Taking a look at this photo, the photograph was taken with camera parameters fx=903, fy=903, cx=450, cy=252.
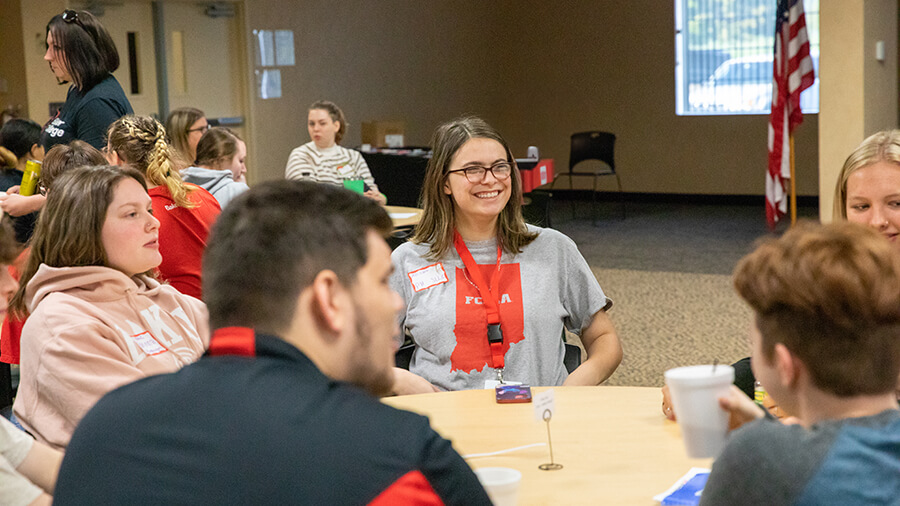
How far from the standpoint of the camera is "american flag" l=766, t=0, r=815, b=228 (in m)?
7.07

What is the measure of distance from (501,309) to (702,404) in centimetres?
145

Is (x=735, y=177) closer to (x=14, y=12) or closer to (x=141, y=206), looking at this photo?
(x=14, y=12)

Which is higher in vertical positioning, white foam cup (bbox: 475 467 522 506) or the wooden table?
white foam cup (bbox: 475 467 522 506)

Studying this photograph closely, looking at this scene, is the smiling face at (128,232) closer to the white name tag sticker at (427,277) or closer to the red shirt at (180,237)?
the white name tag sticker at (427,277)

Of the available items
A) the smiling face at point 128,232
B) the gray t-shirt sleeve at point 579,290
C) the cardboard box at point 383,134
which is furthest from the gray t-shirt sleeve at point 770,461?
the cardboard box at point 383,134

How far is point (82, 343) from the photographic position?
6.88ft

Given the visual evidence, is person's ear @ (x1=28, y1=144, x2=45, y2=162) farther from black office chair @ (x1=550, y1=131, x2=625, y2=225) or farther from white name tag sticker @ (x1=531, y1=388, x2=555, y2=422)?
black office chair @ (x1=550, y1=131, x2=625, y2=225)

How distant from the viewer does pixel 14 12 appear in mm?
7793

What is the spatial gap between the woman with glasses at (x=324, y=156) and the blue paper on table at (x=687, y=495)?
5564mm

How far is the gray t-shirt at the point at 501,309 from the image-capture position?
8.48ft

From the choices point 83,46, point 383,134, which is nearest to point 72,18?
point 83,46

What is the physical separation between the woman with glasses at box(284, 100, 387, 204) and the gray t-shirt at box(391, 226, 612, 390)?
4.39m

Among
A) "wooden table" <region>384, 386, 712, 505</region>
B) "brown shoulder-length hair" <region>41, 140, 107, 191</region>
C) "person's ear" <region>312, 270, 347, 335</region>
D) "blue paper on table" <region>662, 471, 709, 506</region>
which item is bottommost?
"wooden table" <region>384, 386, 712, 505</region>

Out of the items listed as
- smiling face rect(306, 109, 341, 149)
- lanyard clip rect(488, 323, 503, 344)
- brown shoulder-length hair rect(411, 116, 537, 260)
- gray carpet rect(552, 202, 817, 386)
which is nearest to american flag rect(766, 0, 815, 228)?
gray carpet rect(552, 202, 817, 386)
